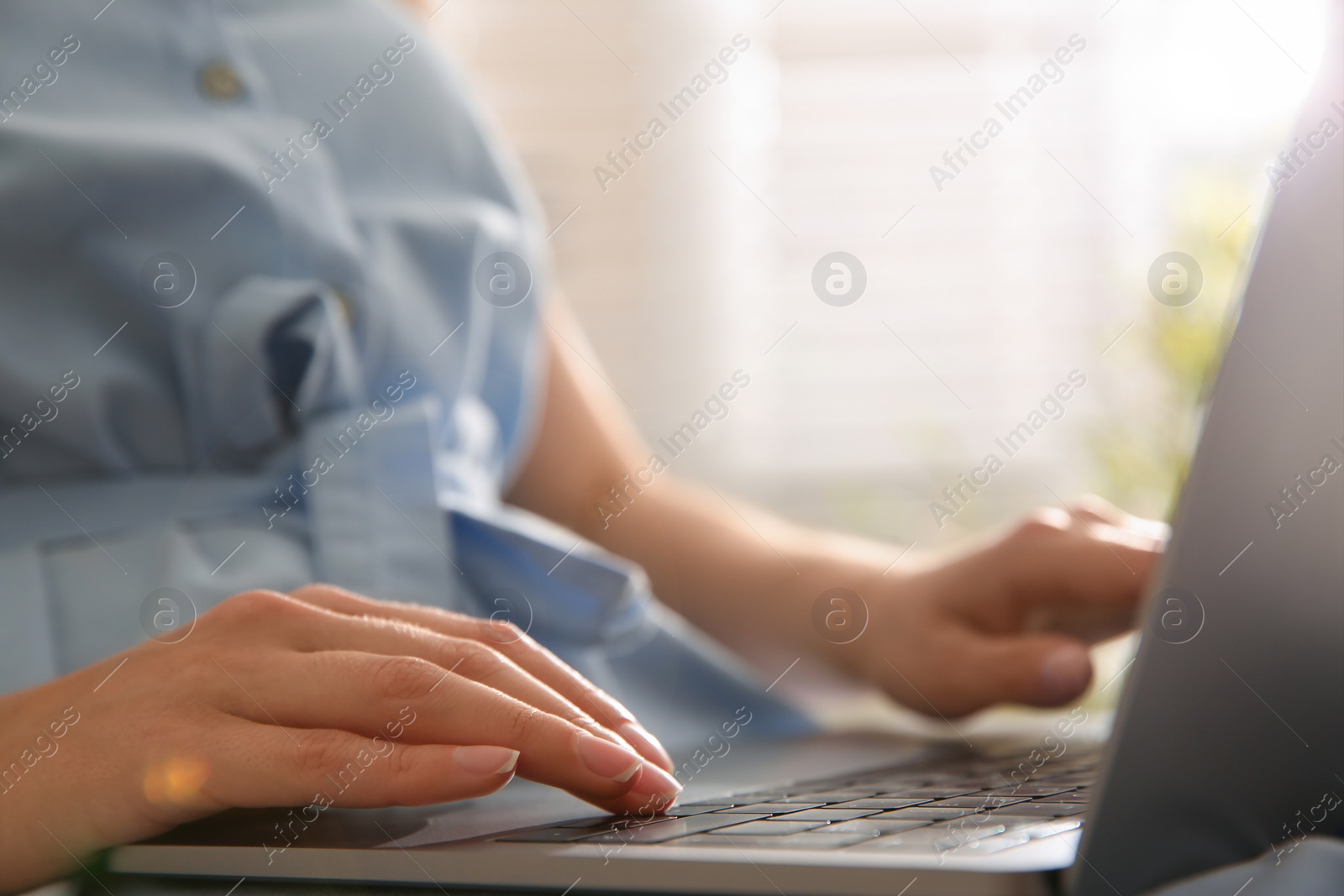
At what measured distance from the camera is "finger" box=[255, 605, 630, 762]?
35 cm

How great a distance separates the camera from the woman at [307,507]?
0.33m

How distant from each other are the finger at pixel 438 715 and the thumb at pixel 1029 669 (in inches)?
14.2

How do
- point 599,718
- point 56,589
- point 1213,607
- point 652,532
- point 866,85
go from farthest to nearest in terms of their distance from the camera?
point 866,85, point 652,532, point 56,589, point 599,718, point 1213,607

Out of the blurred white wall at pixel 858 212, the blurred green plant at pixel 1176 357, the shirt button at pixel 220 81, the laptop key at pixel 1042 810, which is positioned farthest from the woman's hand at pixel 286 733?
the blurred white wall at pixel 858 212

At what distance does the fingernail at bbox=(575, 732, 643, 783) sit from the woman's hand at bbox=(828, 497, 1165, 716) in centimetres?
38

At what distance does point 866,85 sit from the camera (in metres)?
2.12

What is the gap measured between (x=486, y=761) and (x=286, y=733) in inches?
2.8

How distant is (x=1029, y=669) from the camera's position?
0.62 m

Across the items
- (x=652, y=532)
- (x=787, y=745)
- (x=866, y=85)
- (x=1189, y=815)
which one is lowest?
(x=1189, y=815)

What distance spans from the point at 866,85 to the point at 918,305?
0.48 meters

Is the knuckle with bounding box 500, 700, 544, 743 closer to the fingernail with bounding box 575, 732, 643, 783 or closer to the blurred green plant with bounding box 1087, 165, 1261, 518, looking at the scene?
the fingernail with bounding box 575, 732, 643, 783

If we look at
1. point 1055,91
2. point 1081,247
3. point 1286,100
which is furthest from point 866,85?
point 1286,100

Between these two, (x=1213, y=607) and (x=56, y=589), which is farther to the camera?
(x=56, y=589)

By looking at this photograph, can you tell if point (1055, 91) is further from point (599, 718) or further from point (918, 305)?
point (599, 718)
